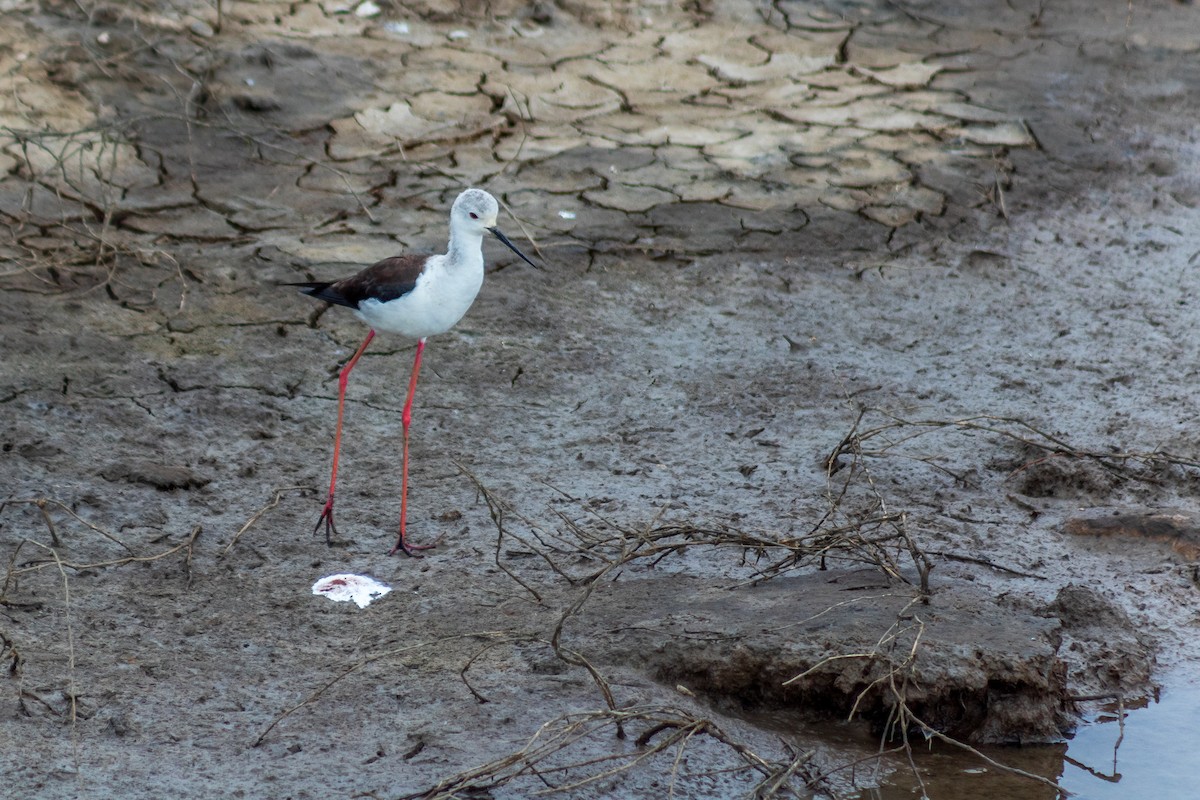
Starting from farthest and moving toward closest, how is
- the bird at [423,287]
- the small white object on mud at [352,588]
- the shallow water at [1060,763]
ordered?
the bird at [423,287], the small white object on mud at [352,588], the shallow water at [1060,763]

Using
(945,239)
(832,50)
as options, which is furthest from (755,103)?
(945,239)

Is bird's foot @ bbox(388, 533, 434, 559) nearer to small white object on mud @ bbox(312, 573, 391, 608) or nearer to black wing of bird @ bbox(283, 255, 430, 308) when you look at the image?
small white object on mud @ bbox(312, 573, 391, 608)

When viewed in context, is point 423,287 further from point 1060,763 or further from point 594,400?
point 1060,763

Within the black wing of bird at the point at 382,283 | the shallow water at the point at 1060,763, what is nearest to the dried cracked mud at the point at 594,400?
the shallow water at the point at 1060,763

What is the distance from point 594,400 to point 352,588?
1.37 m

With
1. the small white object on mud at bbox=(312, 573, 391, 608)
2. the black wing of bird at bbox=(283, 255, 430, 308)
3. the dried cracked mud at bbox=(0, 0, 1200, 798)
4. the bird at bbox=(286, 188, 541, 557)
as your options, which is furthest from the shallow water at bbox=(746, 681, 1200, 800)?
the black wing of bird at bbox=(283, 255, 430, 308)

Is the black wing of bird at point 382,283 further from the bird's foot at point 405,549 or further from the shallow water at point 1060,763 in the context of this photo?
the shallow water at point 1060,763

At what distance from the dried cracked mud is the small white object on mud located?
0.05 metres

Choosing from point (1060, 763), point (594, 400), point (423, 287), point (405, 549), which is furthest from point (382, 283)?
point (1060, 763)

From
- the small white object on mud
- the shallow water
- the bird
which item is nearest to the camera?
the shallow water

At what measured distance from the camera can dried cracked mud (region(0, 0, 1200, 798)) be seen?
10.2 ft

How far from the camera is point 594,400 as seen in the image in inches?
185

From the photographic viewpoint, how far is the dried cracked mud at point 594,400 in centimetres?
310

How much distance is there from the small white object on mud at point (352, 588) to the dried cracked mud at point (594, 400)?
0.05 meters
